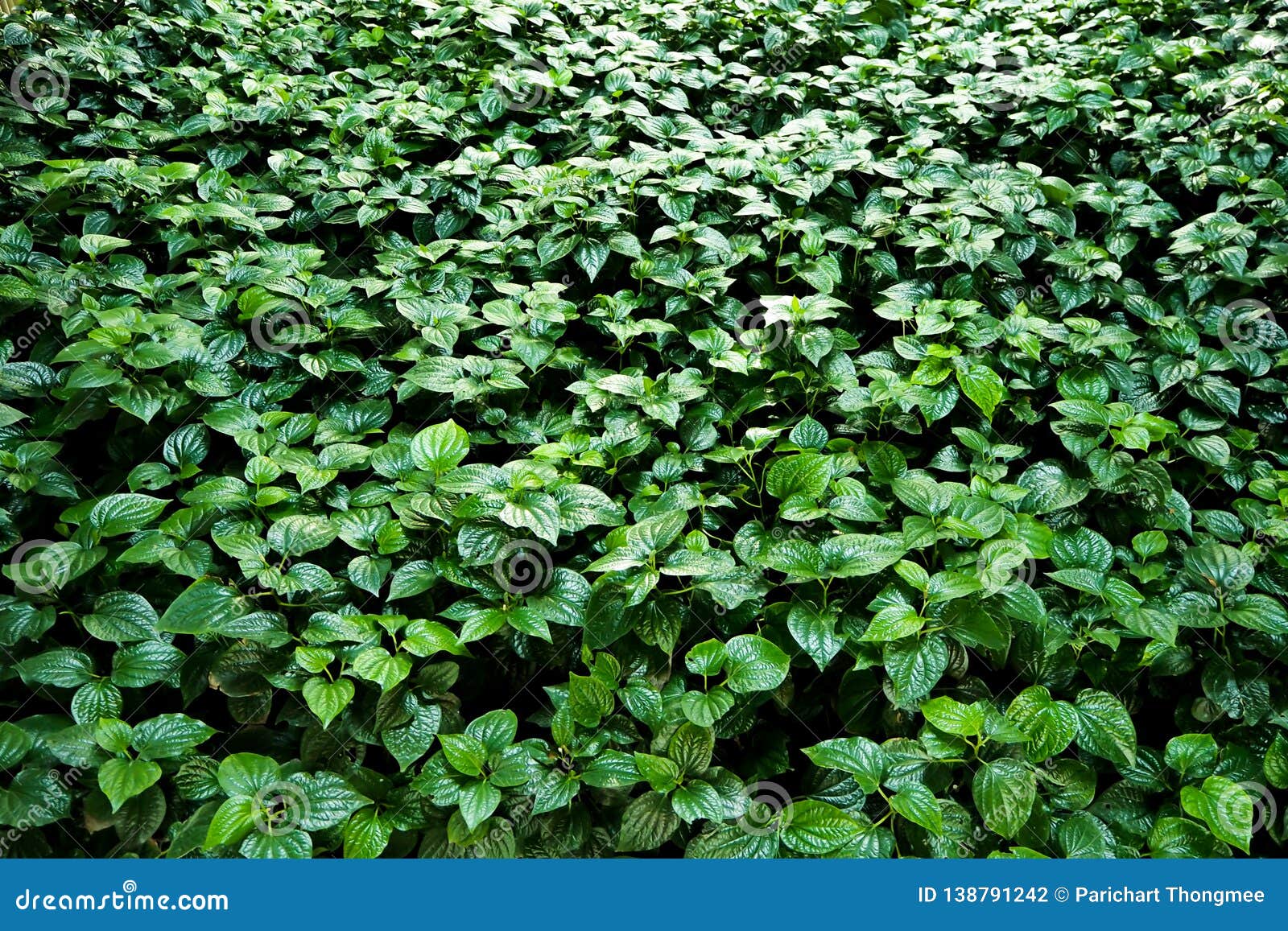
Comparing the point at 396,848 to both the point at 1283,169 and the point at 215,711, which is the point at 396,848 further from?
the point at 1283,169

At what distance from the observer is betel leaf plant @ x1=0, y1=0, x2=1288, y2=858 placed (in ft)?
5.41

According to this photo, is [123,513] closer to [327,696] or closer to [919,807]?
[327,696]

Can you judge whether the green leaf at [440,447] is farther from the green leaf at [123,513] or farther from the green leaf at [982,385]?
the green leaf at [982,385]

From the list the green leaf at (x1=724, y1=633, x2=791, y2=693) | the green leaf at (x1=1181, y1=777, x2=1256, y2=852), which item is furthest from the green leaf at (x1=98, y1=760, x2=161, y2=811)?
the green leaf at (x1=1181, y1=777, x2=1256, y2=852)

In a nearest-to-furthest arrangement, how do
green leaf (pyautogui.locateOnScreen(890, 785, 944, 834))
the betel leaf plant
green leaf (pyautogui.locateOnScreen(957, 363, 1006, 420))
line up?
green leaf (pyautogui.locateOnScreen(890, 785, 944, 834)), the betel leaf plant, green leaf (pyautogui.locateOnScreen(957, 363, 1006, 420))

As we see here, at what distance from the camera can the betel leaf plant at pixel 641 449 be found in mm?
1648

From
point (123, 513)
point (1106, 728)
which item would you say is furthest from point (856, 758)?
point (123, 513)

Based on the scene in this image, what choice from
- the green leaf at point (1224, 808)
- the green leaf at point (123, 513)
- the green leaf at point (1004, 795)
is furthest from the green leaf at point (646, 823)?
the green leaf at point (123, 513)

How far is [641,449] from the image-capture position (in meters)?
2.18

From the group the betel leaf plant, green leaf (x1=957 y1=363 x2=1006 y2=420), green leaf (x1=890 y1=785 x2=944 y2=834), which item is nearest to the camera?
green leaf (x1=890 y1=785 x2=944 y2=834)

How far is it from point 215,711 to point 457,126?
2325 mm

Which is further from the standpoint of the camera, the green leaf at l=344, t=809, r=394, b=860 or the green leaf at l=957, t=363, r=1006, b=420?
the green leaf at l=957, t=363, r=1006, b=420

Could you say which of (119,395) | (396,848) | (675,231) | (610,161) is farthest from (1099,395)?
(119,395)

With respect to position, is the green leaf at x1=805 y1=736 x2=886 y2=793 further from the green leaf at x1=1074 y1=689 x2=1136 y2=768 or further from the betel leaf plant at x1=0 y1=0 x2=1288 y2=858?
the green leaf at x1=1074 y1=689 x2=1136 y2=768
